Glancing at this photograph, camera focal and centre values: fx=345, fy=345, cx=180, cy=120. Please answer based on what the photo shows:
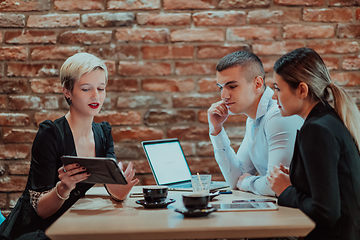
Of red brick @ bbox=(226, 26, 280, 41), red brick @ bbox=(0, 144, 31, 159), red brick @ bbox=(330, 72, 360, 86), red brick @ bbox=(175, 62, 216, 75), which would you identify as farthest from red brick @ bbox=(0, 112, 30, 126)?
red brick @ bbox=(330, 72, 360, 86)

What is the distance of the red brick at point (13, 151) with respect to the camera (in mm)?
2240

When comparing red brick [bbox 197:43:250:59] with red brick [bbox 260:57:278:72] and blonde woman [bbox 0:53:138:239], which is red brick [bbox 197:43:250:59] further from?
blonde woman [bbox 0:53:138:239]

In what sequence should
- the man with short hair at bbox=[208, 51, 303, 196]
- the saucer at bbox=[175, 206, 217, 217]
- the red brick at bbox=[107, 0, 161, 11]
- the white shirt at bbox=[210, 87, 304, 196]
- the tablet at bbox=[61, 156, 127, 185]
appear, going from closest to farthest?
the saucer at bbox=[175, 206, 217, 217] → the tablet at bbox=[61, 156, 127, 185] → the white shirt at bbox=[210, 87, 304, 196] → the man with short hair at bbox=[208, 51, 303, 196] → the red brick at bbox=[107, 0, 161, 11]

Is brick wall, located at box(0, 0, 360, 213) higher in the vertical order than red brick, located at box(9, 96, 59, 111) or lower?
higher

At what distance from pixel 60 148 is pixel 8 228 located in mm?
389

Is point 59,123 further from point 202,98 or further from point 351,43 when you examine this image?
point 351,43

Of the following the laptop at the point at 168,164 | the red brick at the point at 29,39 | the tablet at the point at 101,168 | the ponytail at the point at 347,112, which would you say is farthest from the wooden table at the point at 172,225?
the red brick at the point at 29,39

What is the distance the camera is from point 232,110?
6.03 feet

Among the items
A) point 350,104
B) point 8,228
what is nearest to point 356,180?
point 350,104

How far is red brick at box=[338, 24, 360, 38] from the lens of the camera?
2.26 metres

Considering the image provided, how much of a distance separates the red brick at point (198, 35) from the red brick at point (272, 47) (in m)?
0.24

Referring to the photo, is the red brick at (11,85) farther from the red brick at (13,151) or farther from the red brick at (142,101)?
the red brick at (142,101)

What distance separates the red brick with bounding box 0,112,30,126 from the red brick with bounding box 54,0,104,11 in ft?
2.48

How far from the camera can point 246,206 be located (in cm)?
120
